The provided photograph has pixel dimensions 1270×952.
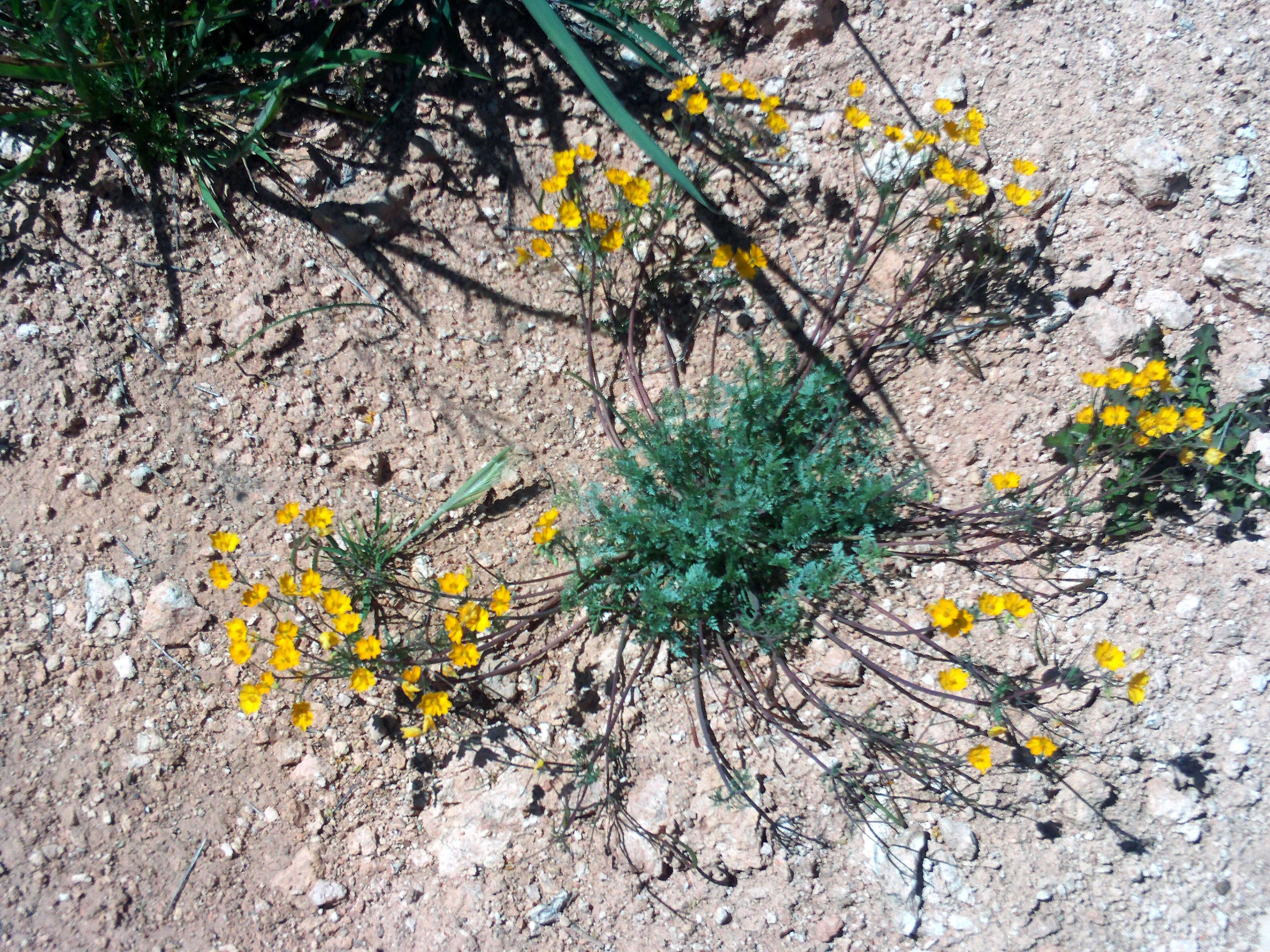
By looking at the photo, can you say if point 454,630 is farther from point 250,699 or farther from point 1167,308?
point 1167,308

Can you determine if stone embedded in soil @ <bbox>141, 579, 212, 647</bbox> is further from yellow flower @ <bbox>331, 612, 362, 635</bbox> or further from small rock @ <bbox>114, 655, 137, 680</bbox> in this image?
yellow flower @ <bbox>331, 612, 362, 635</bbox>

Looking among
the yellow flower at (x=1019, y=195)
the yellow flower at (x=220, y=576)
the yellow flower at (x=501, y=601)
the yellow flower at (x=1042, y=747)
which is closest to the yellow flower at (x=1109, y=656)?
the yellow flower at (x=1042, y=747)

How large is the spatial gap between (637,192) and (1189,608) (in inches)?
85.9

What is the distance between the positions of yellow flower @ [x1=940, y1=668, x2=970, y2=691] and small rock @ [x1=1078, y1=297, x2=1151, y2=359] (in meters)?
1.22

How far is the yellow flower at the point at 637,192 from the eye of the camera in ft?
8.43

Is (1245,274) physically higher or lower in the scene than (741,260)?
lower

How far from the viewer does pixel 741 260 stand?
2.66 m

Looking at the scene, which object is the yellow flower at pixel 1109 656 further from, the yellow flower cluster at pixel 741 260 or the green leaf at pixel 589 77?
the green leaf at pixel 589 77

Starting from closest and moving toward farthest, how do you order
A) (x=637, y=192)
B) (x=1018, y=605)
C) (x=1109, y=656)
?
(x=1109, y=656) < (x=1018, y=605) < (x=637, y=192)

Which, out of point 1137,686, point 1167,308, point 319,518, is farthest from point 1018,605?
point 319,518

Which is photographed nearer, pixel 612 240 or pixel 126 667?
pixel 126 667

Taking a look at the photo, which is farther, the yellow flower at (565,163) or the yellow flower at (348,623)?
the yellow flower at (565,163)

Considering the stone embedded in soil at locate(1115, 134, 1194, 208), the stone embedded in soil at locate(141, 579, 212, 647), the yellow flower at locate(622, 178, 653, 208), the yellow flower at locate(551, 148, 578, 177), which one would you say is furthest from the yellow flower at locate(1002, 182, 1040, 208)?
the stone embedded in soil at locate(141, 579, 212, 647)

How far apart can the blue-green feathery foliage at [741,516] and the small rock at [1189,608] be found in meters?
0.88
